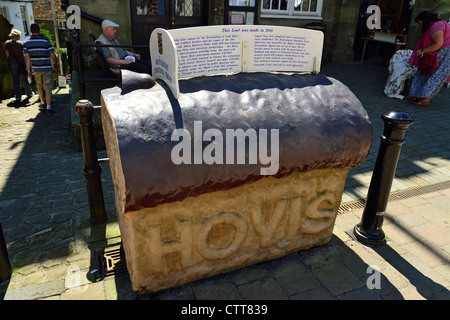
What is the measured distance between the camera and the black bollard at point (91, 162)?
9.72 feet

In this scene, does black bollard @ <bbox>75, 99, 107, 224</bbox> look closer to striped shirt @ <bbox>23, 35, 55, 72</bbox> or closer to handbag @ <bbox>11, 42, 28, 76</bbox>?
striped shirt @ <bbox>23, 35, 55, 72</bbox>

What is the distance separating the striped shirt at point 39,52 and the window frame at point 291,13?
5.55 meters

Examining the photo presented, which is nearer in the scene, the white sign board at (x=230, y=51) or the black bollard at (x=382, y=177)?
the white sign board at (x=230, y=51)

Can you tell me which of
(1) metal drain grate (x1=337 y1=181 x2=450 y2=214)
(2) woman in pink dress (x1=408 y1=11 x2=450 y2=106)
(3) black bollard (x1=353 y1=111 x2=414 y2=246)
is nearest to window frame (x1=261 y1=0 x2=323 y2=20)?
(2) woman in pink dress (x1=408 y1=11 x2=450 y2=106)

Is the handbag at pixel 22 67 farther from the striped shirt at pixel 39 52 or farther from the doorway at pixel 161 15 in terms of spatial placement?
the doorway at pixel 161 15

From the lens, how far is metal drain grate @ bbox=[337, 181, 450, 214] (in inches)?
150

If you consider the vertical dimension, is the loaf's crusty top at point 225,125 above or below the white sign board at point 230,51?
below

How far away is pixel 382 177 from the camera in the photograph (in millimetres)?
3064

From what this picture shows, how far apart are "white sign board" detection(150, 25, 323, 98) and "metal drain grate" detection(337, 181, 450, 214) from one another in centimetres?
163

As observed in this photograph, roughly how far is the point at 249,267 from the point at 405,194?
2363 mm

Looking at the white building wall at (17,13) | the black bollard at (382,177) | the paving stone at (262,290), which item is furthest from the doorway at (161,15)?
the white building wall at (17,13)
